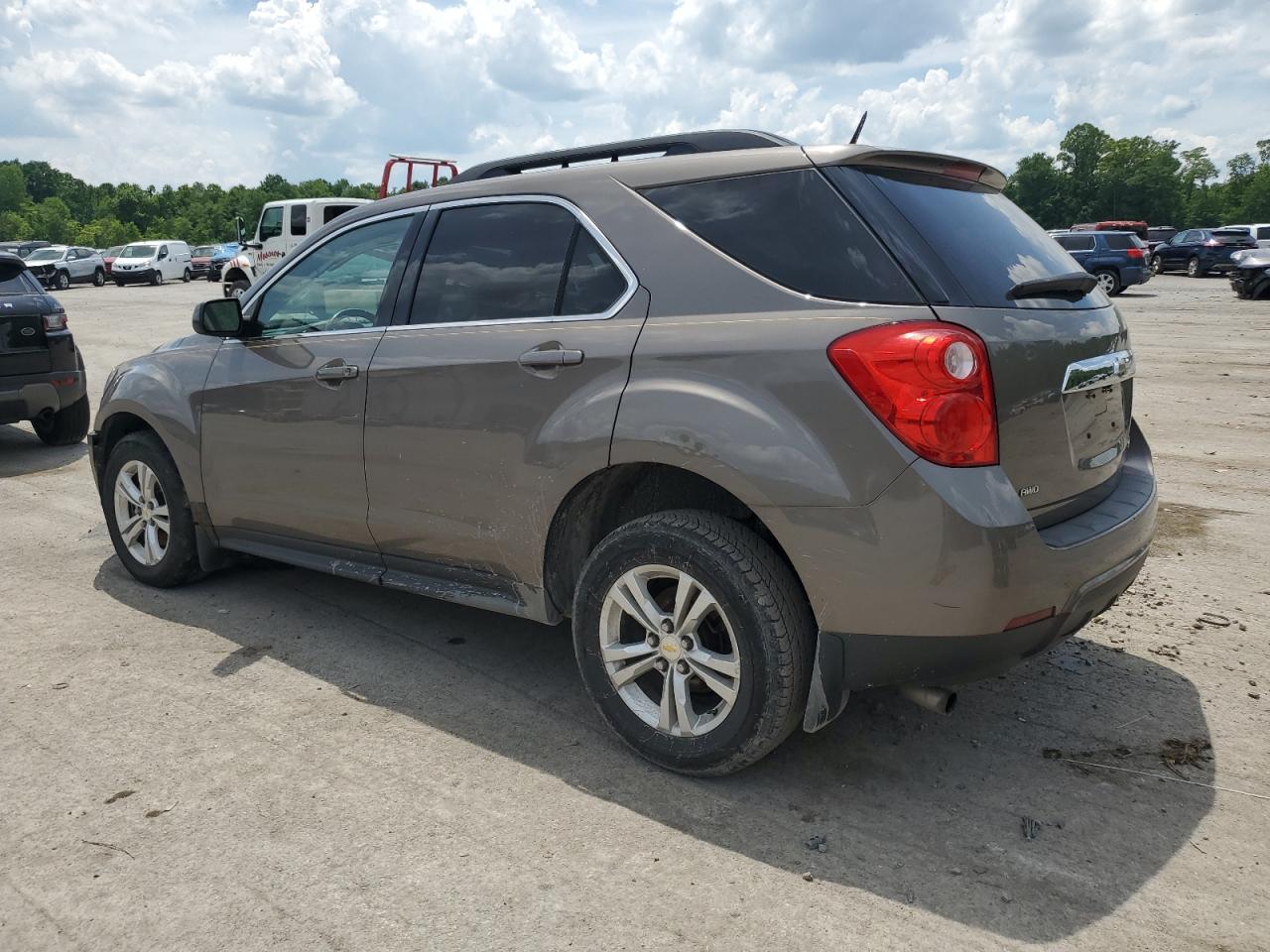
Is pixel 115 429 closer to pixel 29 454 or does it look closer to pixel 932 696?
pixel 932 696

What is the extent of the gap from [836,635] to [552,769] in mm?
1037

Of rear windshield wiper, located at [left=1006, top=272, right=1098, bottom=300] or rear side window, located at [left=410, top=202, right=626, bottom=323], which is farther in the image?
rear side window, located at [left=410, top=202, right=626, bottom=323]

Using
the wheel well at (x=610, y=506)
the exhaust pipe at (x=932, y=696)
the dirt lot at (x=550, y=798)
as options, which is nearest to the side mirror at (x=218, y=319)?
the dirt lot at (x=550, y=798)

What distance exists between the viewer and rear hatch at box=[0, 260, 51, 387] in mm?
8289

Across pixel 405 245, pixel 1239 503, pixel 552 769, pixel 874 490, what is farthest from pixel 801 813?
pixel 1239 503

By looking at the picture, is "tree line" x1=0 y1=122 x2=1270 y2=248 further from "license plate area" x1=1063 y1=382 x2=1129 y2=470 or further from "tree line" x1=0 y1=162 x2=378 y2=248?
"license plate area" x1=1063 y1=382 x2=1129 y2=470

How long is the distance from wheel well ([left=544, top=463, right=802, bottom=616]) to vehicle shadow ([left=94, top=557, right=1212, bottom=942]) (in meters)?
0.56

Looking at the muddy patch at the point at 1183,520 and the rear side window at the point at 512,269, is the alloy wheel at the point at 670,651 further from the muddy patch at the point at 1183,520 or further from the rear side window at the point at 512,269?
the muddy patch at the point at 1183,520

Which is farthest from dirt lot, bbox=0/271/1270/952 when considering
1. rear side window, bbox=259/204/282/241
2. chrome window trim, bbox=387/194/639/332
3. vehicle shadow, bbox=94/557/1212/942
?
rear side window, bbox=259/204/282/241

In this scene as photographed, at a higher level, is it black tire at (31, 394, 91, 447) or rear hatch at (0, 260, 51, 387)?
rear hatch at (0, 260, 51, 387)

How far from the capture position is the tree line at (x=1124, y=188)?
93.8 meters

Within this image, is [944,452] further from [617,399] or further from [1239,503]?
[1239,503]

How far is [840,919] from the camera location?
2.55m

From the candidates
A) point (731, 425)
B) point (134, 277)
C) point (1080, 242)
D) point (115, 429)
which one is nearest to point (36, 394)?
point (115, 429)
